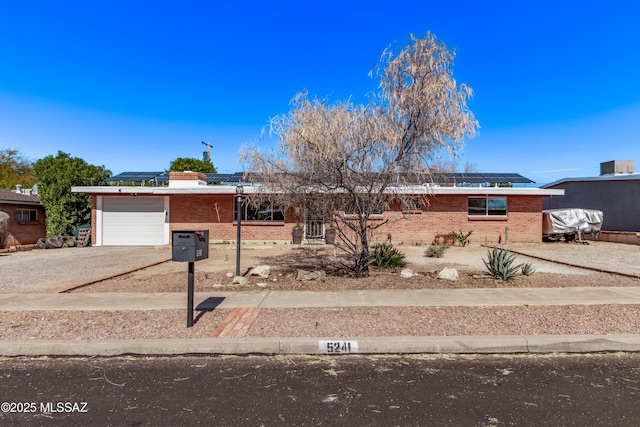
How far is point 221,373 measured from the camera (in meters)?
4.25

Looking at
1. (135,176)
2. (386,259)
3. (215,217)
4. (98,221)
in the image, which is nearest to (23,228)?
(98,221)

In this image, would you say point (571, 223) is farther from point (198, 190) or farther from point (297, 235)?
point (198, 190)

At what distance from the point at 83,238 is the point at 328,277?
15324 mm

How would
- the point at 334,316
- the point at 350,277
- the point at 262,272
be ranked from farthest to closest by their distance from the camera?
the point at 262,272
the point at 350,277
the point at 334,316

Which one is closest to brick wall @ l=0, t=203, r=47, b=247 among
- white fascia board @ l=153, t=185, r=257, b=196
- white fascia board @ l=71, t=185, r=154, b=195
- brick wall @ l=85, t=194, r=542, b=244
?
brick wall @ l=85, t=194, r=542, b=244

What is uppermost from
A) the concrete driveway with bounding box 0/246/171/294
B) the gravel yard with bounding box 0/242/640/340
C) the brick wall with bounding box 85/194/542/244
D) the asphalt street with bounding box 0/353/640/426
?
the brick wall with bounding box 85/194/542/244

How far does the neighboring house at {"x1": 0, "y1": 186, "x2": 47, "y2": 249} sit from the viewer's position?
18.6 m

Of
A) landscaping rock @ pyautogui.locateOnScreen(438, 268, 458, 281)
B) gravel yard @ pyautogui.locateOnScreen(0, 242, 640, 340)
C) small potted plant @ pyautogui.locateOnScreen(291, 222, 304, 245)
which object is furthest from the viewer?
small potted plant @ pyautogui.locateOnScreen(291, 222, 304, 245)

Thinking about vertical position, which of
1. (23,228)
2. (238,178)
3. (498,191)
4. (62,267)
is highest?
(238,178)

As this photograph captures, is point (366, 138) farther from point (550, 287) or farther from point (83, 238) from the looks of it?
point (83, 238)

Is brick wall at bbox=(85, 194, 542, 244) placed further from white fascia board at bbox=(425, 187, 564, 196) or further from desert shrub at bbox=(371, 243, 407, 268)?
desert shrub at bbox=(371, 243, 407, 268)

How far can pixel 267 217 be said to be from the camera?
18844mm

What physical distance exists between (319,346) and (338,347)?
0.25m

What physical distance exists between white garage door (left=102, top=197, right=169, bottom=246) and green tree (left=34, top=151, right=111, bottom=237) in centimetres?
268
